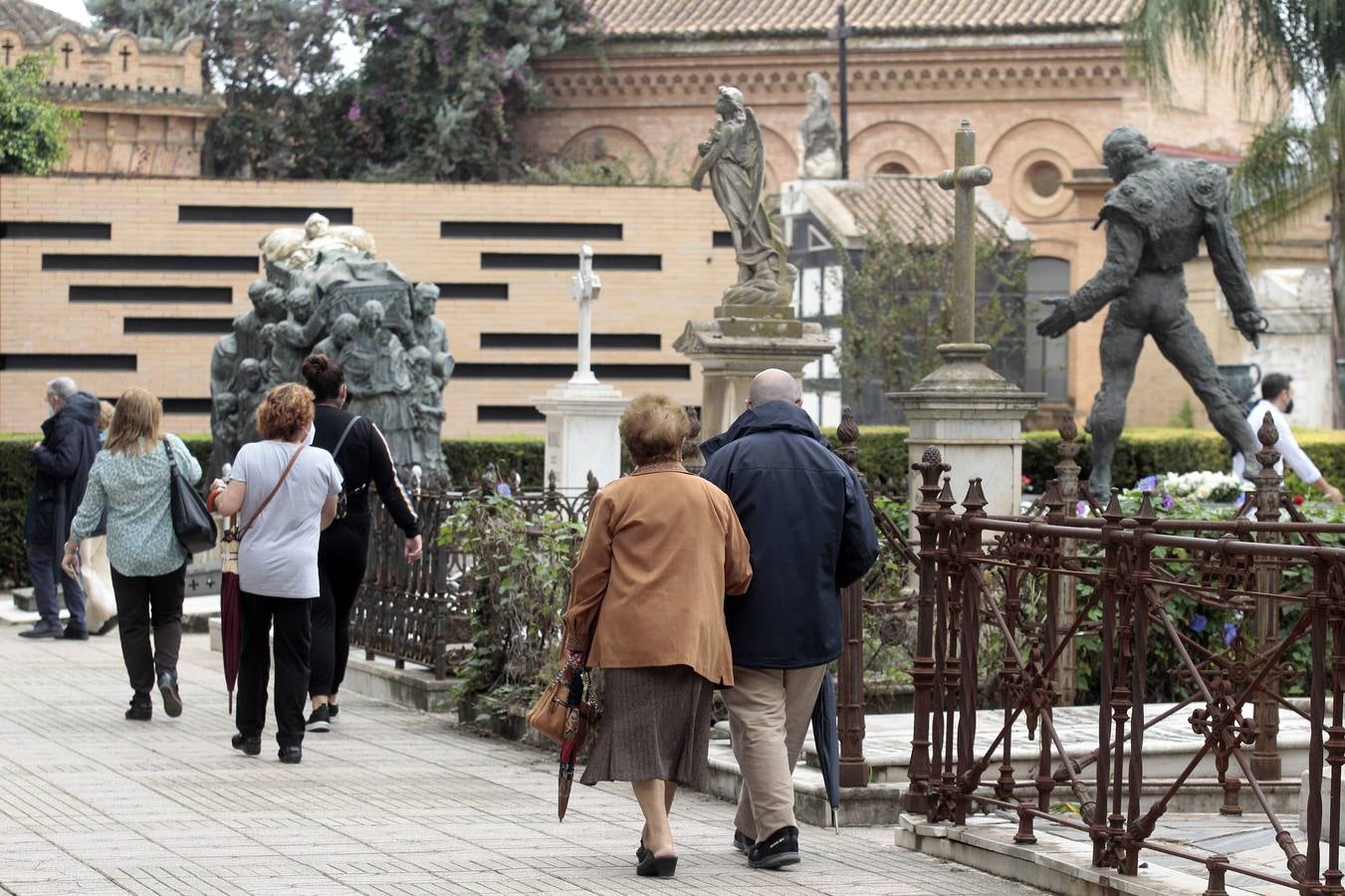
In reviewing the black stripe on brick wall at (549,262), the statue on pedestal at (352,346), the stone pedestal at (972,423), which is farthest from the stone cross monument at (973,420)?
the black stripe on brick wall at (549,262)

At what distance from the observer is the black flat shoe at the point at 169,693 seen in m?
11.1

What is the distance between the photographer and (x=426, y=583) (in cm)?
1183

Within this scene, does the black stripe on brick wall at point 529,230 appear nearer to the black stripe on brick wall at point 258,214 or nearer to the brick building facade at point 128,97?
the black stripe on brick wall at point 258,214

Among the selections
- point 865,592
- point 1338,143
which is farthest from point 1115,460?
point 865,592

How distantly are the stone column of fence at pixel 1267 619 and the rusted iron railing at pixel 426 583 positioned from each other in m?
3.38

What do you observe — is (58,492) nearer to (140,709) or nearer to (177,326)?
(140,709)

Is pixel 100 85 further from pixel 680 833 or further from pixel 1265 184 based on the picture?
pixel 680 833

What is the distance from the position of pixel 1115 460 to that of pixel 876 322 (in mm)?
9905

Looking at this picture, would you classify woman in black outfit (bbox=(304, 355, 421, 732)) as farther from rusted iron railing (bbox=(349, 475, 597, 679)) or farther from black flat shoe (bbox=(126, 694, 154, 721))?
black flat shoe (bbox=(126, 694, 154, 721))

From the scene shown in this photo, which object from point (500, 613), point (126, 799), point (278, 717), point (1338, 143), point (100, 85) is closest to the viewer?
point (126, 799)

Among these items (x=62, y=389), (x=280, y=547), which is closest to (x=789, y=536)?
(x=280, y=547)

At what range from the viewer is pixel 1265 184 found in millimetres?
30656

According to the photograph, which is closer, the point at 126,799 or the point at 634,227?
the point at 126,799

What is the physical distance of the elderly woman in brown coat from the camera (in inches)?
277
